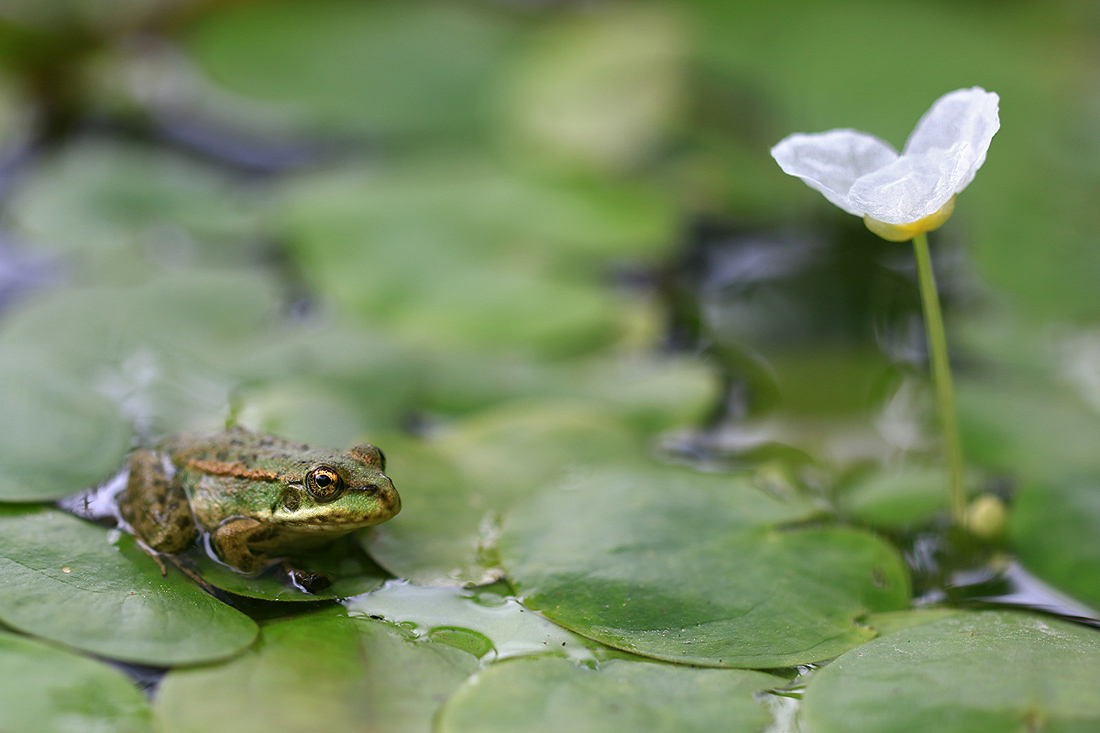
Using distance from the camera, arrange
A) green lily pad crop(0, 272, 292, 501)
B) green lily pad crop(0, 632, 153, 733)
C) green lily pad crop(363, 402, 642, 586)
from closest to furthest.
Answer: green lily pad crop(0, 632, 153, 733) → green lily pad crop(363, 402, 642, 586) → green lily pad crop(0, 272, 292, 501)

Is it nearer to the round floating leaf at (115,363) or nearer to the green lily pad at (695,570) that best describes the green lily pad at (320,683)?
the green lily pad at (695,570)

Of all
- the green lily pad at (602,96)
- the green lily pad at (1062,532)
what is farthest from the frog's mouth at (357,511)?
the green lily pad at (602,96)

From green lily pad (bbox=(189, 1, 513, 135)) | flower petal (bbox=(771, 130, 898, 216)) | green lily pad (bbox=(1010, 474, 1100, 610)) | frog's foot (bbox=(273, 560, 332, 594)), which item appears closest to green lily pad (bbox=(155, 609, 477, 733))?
frog's foot (bbox=(273, 560, 332, 594))

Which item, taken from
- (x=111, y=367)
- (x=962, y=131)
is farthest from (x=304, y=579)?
(x=962, y=131)

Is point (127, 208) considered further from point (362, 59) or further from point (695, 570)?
point (695, 570)

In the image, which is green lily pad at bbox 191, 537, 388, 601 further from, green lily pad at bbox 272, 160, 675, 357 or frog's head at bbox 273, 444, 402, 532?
green lily pad at bbox 272, 160, 675, 357

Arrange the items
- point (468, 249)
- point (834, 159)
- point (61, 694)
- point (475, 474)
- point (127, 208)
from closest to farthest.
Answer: point (61, 694) < point (834, 159) < point (475, 474) < point (468, 249) < point (127, 208)

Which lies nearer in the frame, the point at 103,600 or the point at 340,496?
the point at 103,600
